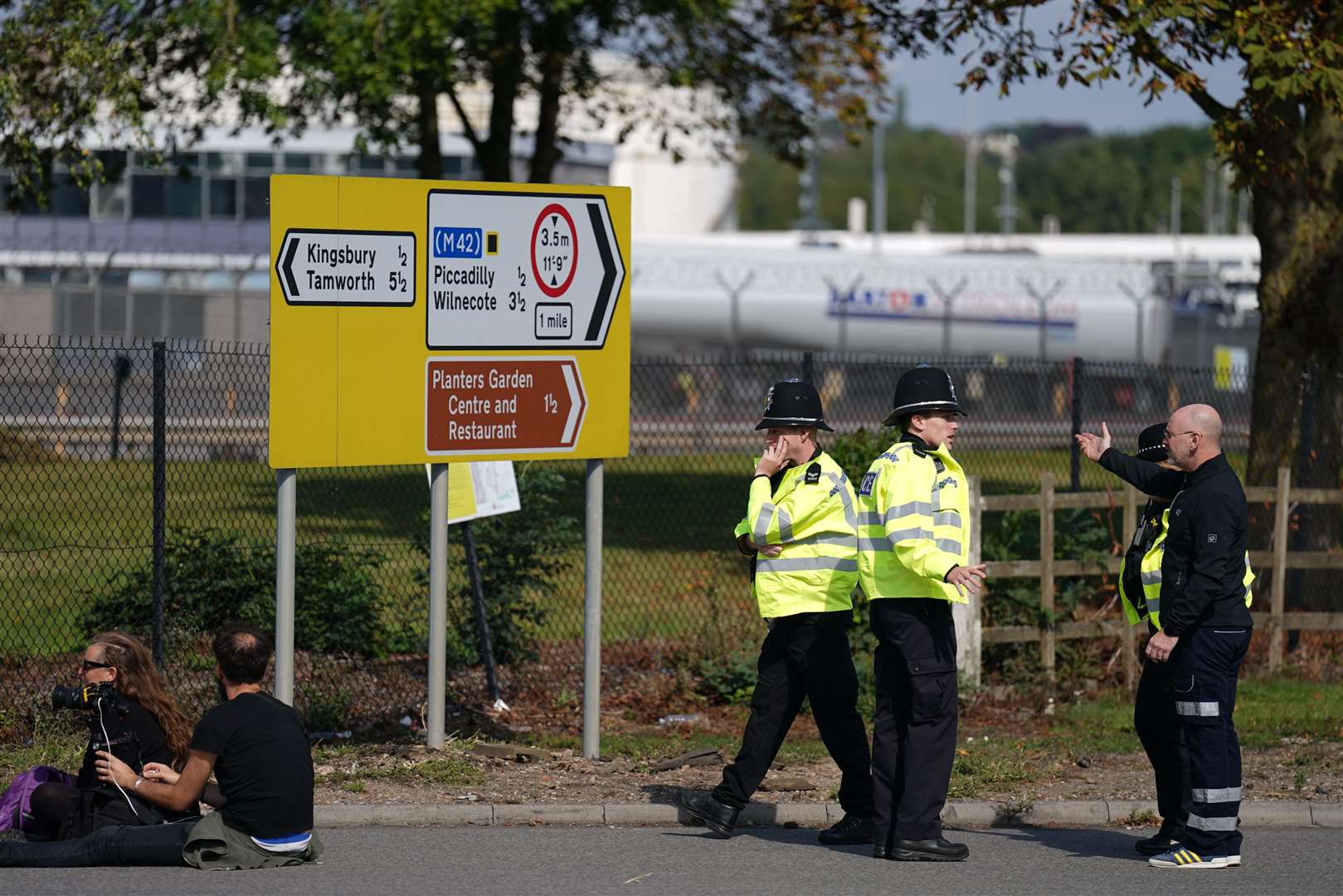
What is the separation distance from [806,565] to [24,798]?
3.32 metres

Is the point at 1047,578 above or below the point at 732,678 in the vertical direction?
above

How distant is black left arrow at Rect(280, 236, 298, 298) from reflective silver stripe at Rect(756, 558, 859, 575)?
8.12 ft

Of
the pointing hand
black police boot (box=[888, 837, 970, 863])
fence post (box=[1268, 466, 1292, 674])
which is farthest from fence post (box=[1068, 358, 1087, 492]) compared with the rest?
black police boot (box=[888, 837, 970, 863])

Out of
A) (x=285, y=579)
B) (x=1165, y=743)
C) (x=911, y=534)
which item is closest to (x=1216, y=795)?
(x=1165, y=743)

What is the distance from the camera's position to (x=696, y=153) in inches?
2685

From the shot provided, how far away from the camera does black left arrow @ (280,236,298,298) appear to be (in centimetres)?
793

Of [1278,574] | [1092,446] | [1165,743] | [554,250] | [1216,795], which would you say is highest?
[554,250]

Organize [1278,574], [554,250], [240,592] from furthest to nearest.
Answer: [1278,574] → [240,592] → [554,250]

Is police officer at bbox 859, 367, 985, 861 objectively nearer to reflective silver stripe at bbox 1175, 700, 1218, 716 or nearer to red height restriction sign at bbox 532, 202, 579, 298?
reflective silver stripe at bbox 1175, 700, 1218, 716

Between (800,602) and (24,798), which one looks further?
(800,602)

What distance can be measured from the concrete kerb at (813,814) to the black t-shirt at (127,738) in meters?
1.10

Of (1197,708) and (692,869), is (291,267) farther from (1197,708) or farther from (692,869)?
(1197,708)

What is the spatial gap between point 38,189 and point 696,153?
174 ft

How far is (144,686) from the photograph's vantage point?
6.90 m
